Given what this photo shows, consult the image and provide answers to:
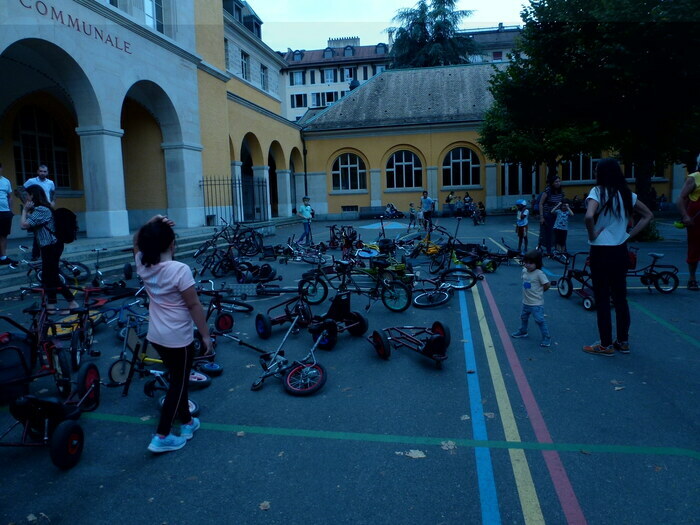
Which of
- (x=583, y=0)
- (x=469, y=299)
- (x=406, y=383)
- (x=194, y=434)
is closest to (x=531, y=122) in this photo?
(x=583, y=0)

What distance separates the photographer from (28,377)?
4.16 metres

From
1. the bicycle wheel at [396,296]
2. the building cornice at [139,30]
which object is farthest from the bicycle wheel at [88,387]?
the building cornice at [139,30]

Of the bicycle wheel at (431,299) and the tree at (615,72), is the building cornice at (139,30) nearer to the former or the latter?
the tree at (615,72)

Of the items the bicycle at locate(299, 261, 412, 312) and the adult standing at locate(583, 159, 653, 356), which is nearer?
the adult standing at locate(583, 159, 653, 356)

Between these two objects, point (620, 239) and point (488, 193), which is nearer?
point (620, 239)

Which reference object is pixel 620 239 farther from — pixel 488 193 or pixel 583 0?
pixel 488 193

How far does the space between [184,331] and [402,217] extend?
33.5m

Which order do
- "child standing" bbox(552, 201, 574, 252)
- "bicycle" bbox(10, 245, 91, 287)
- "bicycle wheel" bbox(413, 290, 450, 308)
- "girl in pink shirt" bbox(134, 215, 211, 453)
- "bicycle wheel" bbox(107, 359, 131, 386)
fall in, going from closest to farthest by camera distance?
"girl in pink shirt" bbox(134, 215, 211, 453)
"bicycle wheel" bbox(107, 359, 131, 386)
"bicycle wheel" bbox(413, 290, 450, 308)
"bicycle" bbox(10, 245, 91, 287)
"child standing" bbox(552, 201, 574, 252)

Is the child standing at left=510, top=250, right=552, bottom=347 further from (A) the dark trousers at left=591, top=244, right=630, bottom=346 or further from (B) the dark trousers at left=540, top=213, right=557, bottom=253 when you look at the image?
(B) the dark trousers at left=540, top=213, right=557, bottom=253

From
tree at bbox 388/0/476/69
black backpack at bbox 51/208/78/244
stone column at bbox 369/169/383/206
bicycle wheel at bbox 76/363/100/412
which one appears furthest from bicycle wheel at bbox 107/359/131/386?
tree at bbox 388/0/476/69

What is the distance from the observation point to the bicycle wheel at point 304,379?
201 inches

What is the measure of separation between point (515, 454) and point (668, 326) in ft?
14.9

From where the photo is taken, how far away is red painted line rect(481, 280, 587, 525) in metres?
3.19

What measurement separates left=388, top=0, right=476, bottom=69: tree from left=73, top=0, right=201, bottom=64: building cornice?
33532 mm
